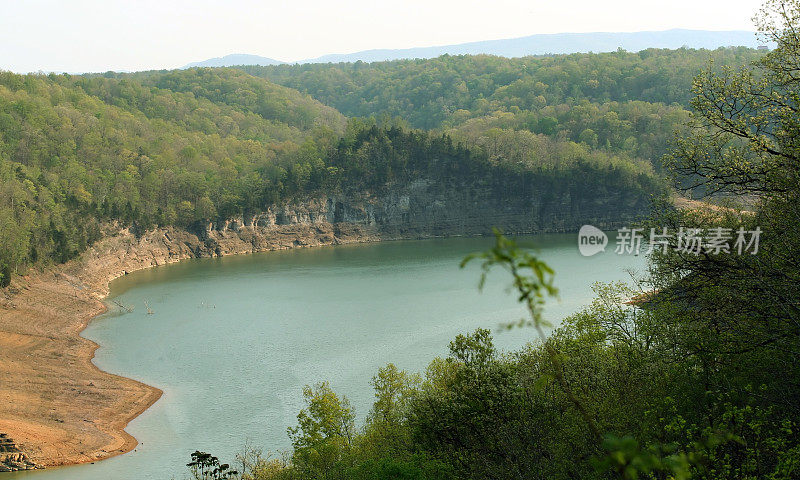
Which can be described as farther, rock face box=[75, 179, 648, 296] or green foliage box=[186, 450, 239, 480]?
rock face box=[75, 179, 648, 296]

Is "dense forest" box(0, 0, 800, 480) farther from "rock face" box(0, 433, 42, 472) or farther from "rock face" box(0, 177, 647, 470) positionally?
"rock face" box(0, 433, 42, 472)

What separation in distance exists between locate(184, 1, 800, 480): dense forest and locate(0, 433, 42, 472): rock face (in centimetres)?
991

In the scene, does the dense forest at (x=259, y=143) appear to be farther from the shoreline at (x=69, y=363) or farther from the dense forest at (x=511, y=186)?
the shoreline at (x=69, y=363)

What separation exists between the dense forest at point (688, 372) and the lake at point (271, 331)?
3.29 meters

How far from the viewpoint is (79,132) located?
75.4 meters

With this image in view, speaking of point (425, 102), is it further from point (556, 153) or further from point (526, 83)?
point (556, 153)

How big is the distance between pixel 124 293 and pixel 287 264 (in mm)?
15581

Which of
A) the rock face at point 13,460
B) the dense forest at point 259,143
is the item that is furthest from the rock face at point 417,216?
the rock face at point 13,460

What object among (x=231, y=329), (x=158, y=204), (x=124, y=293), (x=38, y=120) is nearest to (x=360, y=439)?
(x=231, y=329)

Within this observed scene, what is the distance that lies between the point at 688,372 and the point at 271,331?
101ft

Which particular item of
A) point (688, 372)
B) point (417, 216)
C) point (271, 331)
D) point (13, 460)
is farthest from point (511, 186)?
point (688, 372)

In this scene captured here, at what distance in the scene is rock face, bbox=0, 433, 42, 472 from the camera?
81.8 feet

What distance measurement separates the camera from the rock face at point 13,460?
24.9m

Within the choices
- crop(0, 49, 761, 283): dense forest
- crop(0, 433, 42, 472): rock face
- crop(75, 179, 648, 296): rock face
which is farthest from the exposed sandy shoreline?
crop(75, 179, 648, 296): rock face
